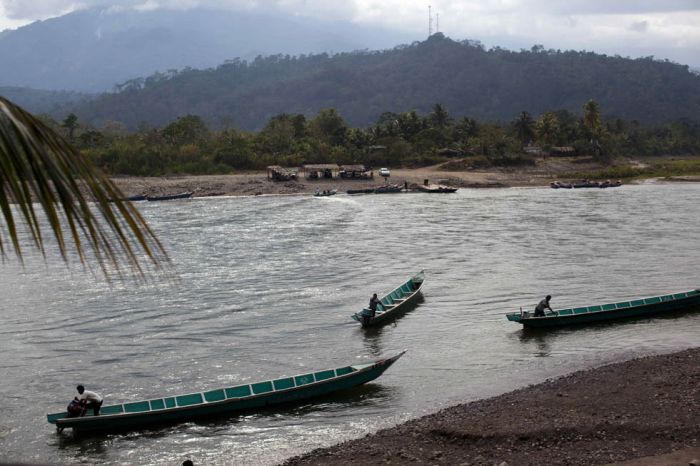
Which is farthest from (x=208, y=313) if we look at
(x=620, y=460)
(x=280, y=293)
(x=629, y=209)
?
(x=629, y=209)

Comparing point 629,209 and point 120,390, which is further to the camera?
point 629,209

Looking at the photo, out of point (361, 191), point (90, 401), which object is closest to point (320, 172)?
point (361, 191)

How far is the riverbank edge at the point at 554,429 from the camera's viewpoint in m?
15.1

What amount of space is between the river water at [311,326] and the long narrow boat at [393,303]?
0.49 m

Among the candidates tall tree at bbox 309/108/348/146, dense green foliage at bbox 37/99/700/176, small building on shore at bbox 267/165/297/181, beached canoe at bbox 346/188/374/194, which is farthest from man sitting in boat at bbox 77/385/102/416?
tall tree at bbox 309/108/348/146

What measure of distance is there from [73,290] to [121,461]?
20166mm

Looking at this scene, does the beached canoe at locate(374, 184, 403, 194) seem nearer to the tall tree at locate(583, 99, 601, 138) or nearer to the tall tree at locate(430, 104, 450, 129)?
the tall tree at locate(430, 104, 450, 129)

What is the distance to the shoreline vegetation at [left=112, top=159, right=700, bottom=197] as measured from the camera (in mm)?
83188

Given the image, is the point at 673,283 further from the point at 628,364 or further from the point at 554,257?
the point at 628,364

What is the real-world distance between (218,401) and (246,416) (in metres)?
0.87

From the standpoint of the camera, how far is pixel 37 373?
22859mm

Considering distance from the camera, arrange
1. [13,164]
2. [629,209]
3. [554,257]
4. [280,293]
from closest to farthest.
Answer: [13,164] < [280,293] < [554,257] < [629,209]

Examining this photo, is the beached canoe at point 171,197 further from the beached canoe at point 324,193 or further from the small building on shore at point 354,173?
the small building on shore at point 354,173

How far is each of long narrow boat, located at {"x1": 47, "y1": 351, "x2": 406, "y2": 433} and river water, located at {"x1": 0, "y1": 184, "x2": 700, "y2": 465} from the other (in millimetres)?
315
